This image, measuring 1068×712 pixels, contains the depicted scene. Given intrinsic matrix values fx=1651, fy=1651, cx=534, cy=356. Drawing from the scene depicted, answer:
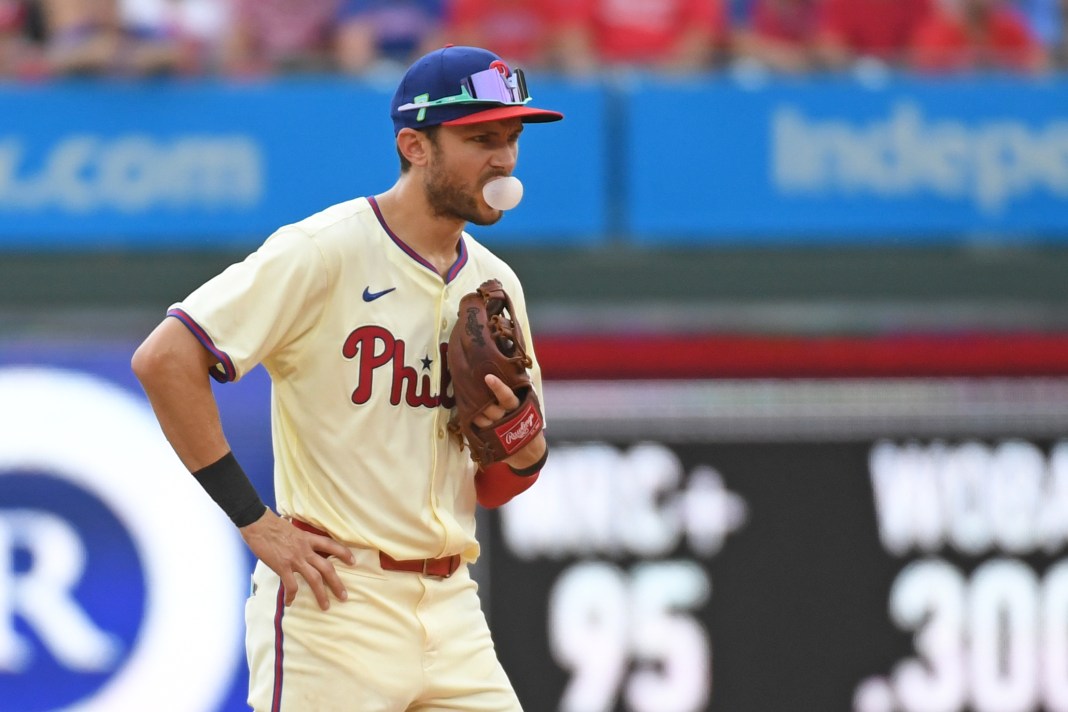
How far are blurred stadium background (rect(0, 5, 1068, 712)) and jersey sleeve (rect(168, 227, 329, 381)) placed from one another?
3081mm

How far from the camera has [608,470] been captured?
658 cm

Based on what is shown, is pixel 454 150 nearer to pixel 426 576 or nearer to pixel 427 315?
pixel 427 315

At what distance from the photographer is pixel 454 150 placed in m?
3.56

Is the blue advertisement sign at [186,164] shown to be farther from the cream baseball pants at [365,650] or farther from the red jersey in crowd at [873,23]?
the cream baseball pants at [365,650]

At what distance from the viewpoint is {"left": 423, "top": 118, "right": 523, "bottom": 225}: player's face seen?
11.7 ft

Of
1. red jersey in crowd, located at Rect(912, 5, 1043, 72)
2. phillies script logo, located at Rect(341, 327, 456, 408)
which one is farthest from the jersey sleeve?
red jersey in crowd, located at Rect(912, 5, 1043, 72)

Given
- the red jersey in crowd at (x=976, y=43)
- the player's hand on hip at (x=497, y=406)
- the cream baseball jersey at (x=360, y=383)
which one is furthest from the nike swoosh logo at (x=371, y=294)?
the red jersey in crowd at (x=976, y=43)

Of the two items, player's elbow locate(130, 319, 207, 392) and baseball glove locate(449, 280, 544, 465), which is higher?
player's elbow locate(130, 319, 207, 392)

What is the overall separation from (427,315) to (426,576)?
0.58m

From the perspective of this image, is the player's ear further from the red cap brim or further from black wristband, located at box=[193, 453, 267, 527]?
black wristband, located at box=[193, 453, 267, 527]

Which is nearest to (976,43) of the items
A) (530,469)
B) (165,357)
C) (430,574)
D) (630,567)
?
(630,567)

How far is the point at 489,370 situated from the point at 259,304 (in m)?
0.51

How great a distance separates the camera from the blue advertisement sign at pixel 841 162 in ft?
23.8

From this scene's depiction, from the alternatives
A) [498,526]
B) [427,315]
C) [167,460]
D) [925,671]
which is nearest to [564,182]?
[498,526]
